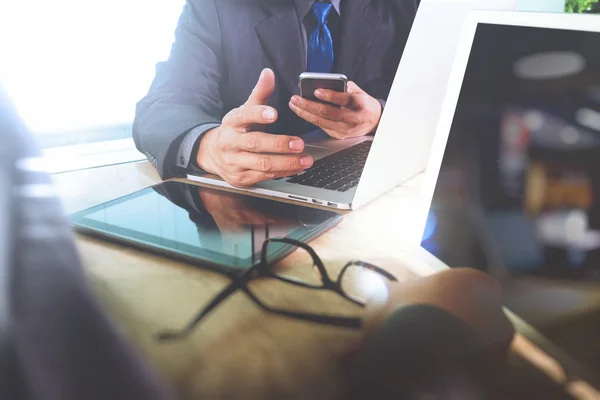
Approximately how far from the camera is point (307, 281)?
55 centimetres

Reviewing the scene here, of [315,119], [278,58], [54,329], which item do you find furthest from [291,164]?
[278,58]

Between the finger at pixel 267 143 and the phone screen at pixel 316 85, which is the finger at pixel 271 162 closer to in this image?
the finger at pixel 267 143

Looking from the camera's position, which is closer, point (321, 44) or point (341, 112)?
point (341, 112)

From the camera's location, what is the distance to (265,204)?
0.74m

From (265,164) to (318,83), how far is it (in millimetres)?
234

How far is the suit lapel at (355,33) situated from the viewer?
1.45 m

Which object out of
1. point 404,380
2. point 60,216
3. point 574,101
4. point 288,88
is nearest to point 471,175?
point 574,101

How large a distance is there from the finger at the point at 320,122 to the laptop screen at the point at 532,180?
43 cm

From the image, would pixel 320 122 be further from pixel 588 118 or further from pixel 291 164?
pixel 588 118

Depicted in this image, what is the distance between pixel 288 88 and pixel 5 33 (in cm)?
70

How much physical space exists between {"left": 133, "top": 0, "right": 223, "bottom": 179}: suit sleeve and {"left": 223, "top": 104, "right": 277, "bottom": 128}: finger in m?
0.12

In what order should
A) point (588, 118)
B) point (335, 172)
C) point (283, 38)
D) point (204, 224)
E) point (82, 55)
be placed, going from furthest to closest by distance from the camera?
1. point (283, 38)
2. point (82, 55)
3. point (335, 172)
4. point (204, 224)
5. point (588, 118)

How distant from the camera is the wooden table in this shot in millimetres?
403

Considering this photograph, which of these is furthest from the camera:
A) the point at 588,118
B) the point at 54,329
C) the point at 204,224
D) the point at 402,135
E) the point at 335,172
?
the point at 335,172
